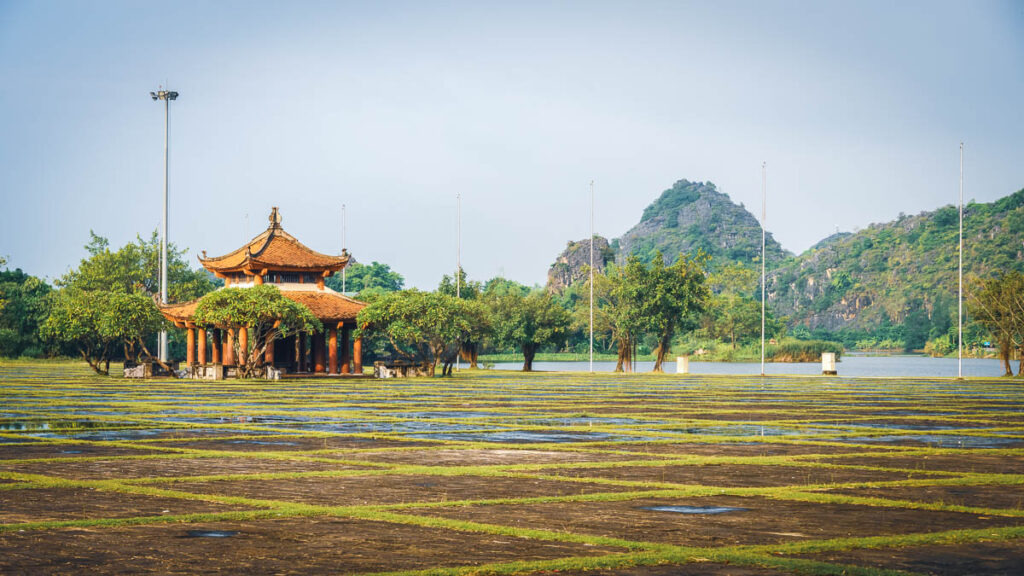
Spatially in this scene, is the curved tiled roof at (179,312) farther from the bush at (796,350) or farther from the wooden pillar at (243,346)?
the bush at (796,350)

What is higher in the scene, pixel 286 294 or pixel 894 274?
pixel 894 274

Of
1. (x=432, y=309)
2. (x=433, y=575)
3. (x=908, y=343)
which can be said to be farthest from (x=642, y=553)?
(x=908, y=343)

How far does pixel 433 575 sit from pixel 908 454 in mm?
9436

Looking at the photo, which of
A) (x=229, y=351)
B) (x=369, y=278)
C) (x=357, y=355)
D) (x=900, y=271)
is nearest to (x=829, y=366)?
(x=357, y=355)

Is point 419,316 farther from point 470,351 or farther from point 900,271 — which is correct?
point 900,271

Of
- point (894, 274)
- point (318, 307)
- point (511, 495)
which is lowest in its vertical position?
point (511, 495)

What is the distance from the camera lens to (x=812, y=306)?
16550cm

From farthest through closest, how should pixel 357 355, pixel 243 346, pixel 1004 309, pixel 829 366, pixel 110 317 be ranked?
pixel 829 366
pixel 357 355
pixel 1004 309
pixel 243 346
pixel 110 317

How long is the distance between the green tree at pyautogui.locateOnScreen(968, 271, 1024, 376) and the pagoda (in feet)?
98.2

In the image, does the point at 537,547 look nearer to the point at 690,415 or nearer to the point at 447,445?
the point at 447,445

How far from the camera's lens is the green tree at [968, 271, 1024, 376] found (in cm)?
5341

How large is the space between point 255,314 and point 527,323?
87.3 feet

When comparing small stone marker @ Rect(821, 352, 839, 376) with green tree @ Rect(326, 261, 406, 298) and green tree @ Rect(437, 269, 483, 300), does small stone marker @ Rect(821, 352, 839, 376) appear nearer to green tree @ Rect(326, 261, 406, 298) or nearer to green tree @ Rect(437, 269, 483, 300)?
green tree @ Rect(437, 269, 483, 300)

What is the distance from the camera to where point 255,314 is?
4753 cm
